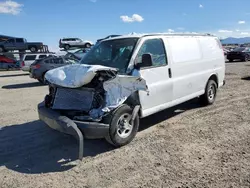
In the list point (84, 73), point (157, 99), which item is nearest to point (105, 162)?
point (84, 73)

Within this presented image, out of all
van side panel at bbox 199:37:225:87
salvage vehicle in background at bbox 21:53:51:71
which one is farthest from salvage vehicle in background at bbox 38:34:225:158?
salvage vehicle in background at bbox 21:53:51:71

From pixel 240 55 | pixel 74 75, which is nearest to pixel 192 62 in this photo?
pixel 74 75

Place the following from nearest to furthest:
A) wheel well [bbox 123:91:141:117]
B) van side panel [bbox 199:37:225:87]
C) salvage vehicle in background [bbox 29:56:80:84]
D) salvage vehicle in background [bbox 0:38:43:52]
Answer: wheel well [bbox 123:91:141:117] < van side panel [bbox 199:37:225:87] < salvage vehicle in background [bbox 29:56:80:84] < salvage vehicle in background [bbox 0:38:43:52]

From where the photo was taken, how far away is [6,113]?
7.62 metres

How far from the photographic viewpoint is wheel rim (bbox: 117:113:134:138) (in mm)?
4525

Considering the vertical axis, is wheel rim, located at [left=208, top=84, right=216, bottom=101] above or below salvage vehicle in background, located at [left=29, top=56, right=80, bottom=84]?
below

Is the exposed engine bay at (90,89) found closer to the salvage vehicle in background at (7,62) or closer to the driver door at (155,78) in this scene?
the driver door at (155,78)

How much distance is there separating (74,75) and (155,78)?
1.72 meters

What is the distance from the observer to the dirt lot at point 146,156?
3494 mm

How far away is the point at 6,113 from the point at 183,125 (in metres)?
5.36

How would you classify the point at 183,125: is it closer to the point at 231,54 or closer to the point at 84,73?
the point at 84,73

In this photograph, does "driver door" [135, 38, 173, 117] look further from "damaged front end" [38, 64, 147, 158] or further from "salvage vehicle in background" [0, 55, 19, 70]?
"salvage vehicle in background" [0, 55, 19, 70]

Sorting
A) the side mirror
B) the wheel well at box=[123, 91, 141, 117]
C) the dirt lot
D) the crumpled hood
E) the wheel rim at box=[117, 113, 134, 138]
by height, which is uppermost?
the side mirror

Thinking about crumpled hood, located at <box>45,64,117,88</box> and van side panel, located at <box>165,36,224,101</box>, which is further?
van side panel, located at <box>165,36,224,101</box>
